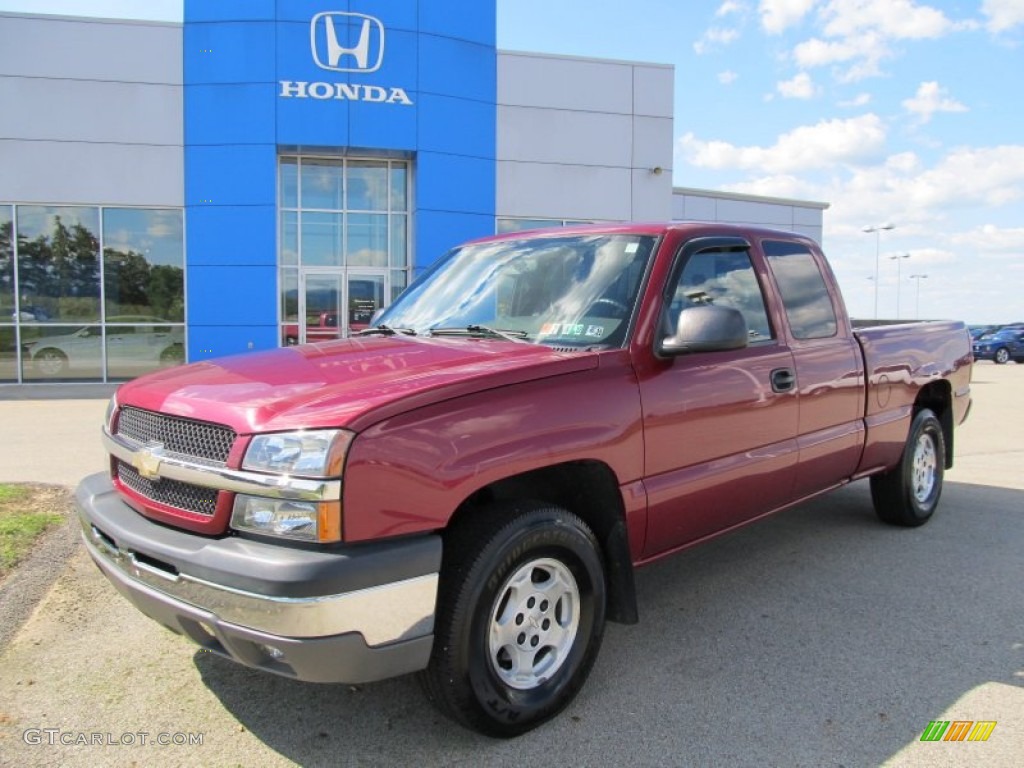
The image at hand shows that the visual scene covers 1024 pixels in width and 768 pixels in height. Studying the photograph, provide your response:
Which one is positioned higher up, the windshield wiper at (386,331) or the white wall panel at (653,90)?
the white wall panel at (653,90)

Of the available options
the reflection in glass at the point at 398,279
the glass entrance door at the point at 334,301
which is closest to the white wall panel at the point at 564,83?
the reflection in glass at the point at 398,279

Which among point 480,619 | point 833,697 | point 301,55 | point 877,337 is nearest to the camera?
point 480,619

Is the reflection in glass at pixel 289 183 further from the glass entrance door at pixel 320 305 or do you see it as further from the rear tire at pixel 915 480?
the rear tire at pixel 915 480

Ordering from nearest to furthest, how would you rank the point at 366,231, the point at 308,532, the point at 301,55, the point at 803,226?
the point at 308,532
the point at 301,55
the point at 366,231
the point at 803,226

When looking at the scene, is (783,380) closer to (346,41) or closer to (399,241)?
(399,241)

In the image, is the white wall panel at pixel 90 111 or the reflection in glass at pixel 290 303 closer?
the white wall panel at pixel 90 111

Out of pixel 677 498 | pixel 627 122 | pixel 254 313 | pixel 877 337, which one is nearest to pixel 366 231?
pixel 254 313

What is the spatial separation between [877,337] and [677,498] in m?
2.49

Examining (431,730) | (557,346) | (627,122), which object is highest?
(627,122)

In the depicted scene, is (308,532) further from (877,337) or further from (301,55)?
(301,55)

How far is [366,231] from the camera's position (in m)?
17.6

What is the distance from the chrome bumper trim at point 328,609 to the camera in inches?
92.7

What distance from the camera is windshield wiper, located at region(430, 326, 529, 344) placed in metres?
3.52

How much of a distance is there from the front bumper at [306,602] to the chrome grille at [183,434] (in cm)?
30
